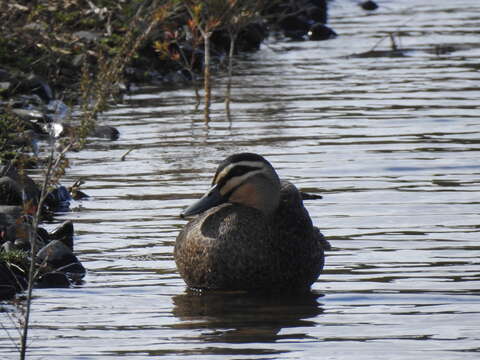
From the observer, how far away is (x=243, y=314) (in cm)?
757

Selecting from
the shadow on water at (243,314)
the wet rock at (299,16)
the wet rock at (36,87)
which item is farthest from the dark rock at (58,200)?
the wet rock at (299,16)

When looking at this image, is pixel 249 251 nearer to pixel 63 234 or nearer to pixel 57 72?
pixel 63 234

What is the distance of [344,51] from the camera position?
2067 cm

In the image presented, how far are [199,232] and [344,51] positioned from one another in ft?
42.7

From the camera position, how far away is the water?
22.8 ft

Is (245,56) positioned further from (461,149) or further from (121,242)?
(121,242)

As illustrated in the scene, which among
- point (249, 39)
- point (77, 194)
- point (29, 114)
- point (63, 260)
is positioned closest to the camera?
point (63, 260)

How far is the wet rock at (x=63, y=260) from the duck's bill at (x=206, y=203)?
35.6 inches

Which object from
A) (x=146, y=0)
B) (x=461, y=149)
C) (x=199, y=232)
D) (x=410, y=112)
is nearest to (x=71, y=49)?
(x=146, y=0)

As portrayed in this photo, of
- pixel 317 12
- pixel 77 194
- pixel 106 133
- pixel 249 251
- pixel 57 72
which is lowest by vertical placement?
pixel 317 12

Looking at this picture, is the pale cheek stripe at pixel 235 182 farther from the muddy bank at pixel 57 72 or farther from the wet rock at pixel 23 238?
the wet rock at pixel 23 238

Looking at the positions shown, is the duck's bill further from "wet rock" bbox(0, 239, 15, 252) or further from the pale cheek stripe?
"wet rock" bbox(0, 239, 15, 252)

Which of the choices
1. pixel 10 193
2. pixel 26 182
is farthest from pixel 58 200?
pixel 10 193

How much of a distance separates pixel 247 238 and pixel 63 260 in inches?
50.4
